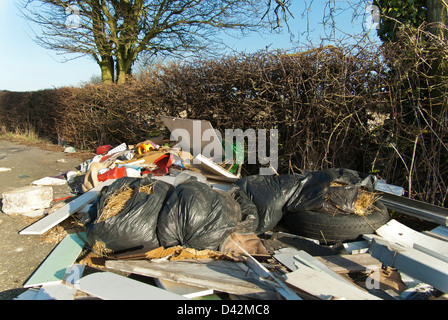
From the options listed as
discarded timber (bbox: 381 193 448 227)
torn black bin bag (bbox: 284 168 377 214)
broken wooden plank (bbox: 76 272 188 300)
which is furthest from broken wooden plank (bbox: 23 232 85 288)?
discarded timber (bbox: 381 193 448 227)

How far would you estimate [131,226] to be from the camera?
2355mm

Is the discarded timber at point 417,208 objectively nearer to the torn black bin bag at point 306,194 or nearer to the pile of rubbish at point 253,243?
the pile of rubbish at point 253,243

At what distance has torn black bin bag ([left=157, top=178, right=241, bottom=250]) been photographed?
2.40m

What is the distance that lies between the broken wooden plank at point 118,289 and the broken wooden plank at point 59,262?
0.44 m

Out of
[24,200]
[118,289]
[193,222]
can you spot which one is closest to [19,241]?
[24,200]

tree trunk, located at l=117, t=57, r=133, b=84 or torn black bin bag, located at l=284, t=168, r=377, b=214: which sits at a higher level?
tree trunk, located at l=117, t=57, r=133, b=84

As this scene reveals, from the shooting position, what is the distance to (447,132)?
123 inches

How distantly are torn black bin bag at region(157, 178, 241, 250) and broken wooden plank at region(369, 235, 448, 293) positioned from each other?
4.13 ft

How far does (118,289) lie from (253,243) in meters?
1.26

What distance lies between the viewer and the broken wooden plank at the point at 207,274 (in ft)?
6.34

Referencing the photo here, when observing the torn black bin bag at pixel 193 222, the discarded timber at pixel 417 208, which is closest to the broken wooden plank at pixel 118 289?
the torn black bin bag at pixel 193 222

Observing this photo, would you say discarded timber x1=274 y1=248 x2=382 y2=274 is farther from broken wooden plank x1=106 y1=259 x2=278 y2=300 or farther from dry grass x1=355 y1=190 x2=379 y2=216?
dry grass x1=355 y1=190 x2=379 y2=216

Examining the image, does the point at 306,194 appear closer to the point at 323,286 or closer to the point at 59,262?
the point at 323,286
